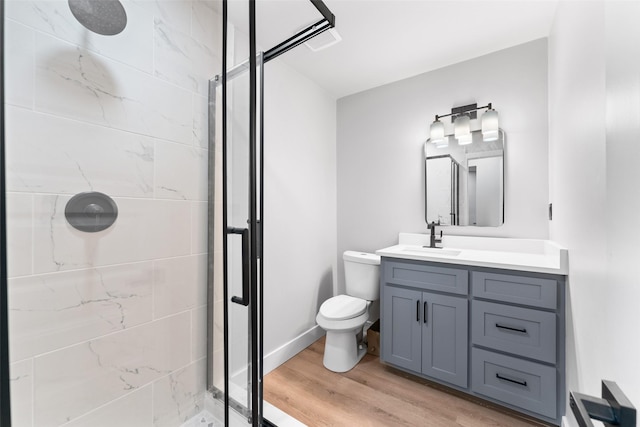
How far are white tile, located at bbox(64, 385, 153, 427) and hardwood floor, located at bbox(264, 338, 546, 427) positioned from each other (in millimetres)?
704

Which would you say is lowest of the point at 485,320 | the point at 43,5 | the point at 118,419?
the point at 118,419

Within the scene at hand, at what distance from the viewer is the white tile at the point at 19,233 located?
0.84 meters

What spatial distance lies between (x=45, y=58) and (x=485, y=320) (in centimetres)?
236

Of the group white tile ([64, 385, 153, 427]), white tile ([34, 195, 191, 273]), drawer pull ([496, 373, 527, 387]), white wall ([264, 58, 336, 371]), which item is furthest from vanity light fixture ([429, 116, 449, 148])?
white tile ([64, 385, 153, 427])

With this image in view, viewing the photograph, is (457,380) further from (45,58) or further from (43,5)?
(43,5)

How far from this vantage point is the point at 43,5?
91 centimetres

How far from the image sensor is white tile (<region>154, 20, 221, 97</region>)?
1.23m

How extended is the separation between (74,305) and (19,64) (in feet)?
2.79

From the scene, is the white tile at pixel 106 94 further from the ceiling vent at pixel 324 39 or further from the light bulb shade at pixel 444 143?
the light bulb shade at pixel 444 143

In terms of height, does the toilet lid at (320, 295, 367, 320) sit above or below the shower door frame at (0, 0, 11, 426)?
below

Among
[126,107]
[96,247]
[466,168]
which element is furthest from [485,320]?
[126,107]

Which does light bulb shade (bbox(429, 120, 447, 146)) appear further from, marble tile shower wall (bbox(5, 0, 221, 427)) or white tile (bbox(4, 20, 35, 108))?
white tile (bbox(4, 20, 35, 108))

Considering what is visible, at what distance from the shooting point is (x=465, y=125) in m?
2.04

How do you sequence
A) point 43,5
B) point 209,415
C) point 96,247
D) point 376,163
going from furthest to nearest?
point 376,163
point 209,415
point 96,247
point 43,5
